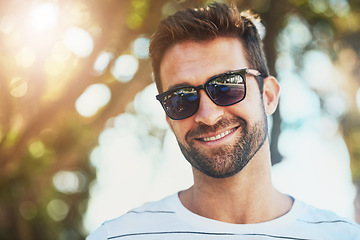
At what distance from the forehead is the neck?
21.7 inches

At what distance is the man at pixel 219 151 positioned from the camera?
7.25 feet

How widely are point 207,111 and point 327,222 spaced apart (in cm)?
92

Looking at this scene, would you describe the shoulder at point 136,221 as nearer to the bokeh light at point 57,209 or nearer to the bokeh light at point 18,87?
the bokeh light at point 18,87

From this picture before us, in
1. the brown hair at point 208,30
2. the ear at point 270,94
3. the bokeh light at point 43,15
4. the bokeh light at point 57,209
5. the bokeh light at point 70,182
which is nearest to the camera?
the brown hair at point 208,30

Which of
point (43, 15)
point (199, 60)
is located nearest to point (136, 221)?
point (199, 60)

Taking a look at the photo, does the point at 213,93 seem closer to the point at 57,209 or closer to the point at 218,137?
the point at 218,137

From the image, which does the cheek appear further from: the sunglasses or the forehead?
the forehead

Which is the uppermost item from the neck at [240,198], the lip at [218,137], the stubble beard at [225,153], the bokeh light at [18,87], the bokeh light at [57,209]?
the bokeh light at [18,87]

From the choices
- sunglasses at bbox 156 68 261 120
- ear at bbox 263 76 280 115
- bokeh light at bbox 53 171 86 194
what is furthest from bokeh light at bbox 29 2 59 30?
bokeh light at bbox 53 171 86 194

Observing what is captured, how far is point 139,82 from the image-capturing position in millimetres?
7262

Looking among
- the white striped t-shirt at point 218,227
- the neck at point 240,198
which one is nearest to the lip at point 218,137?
the neck at point 240,198

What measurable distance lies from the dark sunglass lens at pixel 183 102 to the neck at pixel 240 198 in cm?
36

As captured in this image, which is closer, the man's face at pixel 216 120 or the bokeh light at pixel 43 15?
the man's face at pixel 216 120

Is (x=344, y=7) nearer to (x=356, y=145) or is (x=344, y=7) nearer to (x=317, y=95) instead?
(x=317, y=95)
